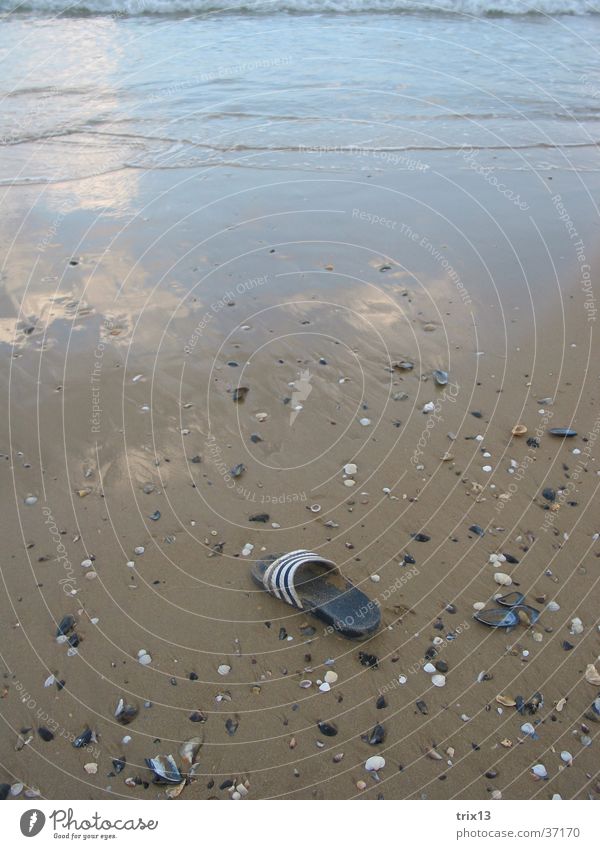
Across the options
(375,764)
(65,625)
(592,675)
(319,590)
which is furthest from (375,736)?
(65,625)

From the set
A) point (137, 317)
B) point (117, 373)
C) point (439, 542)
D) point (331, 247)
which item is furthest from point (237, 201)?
point (439, 542)

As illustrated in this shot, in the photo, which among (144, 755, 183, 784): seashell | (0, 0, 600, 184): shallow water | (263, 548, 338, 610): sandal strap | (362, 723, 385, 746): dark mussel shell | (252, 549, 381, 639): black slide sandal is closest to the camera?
(144, 755, 183, 784): seashell

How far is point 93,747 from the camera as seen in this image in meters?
3.74

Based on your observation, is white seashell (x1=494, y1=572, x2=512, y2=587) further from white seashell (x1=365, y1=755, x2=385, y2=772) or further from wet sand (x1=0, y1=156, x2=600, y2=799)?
white seashell (x1=365, y1=755, x2=385, y2=772)

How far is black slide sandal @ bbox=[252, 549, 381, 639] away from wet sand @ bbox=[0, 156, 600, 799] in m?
0.10

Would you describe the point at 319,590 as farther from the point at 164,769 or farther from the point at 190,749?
the point at 164,769

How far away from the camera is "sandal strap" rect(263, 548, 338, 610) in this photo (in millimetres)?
4406

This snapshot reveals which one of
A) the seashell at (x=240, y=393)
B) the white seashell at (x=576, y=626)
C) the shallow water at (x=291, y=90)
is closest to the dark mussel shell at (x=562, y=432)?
the white seashell at (x=576, y=626)

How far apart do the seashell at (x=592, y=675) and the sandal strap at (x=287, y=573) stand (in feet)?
5.21

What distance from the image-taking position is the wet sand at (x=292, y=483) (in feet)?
12.4

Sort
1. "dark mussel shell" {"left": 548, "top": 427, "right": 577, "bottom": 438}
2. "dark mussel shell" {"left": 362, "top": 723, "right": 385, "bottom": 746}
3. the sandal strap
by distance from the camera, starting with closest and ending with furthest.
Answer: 1. "dark mussel shell" {"left": 362, "top": 723, "right": 385, "bottom": 746}
2. the sandal strap
3. "dark mussel shell" {"left": 548, "top": 427, "right": 577, "bottom": 438}

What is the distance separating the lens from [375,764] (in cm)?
364

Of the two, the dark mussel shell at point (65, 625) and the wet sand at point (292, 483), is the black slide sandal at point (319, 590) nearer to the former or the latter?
the wet sand at point (292, 483)

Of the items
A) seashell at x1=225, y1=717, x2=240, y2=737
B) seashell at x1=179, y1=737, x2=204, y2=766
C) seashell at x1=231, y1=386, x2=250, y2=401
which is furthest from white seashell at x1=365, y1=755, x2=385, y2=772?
seashell at x1=231, y1=386, x2=250, y2=401
